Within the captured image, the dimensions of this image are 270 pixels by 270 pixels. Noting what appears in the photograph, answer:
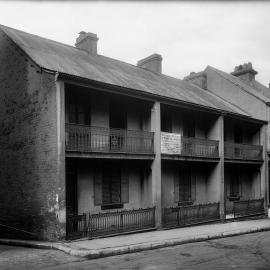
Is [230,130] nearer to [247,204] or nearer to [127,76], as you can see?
[247,204]

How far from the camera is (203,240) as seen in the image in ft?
46.4

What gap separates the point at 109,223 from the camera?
14.7 m

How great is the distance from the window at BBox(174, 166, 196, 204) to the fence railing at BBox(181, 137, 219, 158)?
1.33m

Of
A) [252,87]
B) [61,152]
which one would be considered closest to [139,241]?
[61,152]

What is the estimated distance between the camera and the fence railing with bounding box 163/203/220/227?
1678 cm

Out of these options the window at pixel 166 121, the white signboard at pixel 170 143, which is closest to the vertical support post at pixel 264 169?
the window at pixel 166 121

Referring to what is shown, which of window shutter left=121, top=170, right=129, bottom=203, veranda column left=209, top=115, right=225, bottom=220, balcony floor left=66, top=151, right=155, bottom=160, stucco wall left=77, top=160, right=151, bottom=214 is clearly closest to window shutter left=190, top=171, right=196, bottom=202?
veranda column left=209, top=115, right=225, bottom=220

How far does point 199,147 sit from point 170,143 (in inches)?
130

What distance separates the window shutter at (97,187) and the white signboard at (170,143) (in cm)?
296

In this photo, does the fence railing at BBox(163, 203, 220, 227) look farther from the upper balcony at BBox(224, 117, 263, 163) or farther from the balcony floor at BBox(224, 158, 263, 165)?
the upper balcony at BBox(224, 117, 263, 163)

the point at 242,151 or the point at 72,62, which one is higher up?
the point at 72,62

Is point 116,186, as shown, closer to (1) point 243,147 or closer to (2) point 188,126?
(2) point 188,126

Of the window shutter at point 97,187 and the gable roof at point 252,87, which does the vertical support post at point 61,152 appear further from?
the gable roof at point 252,87

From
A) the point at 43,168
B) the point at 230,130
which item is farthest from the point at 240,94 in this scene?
the point at 43,168
